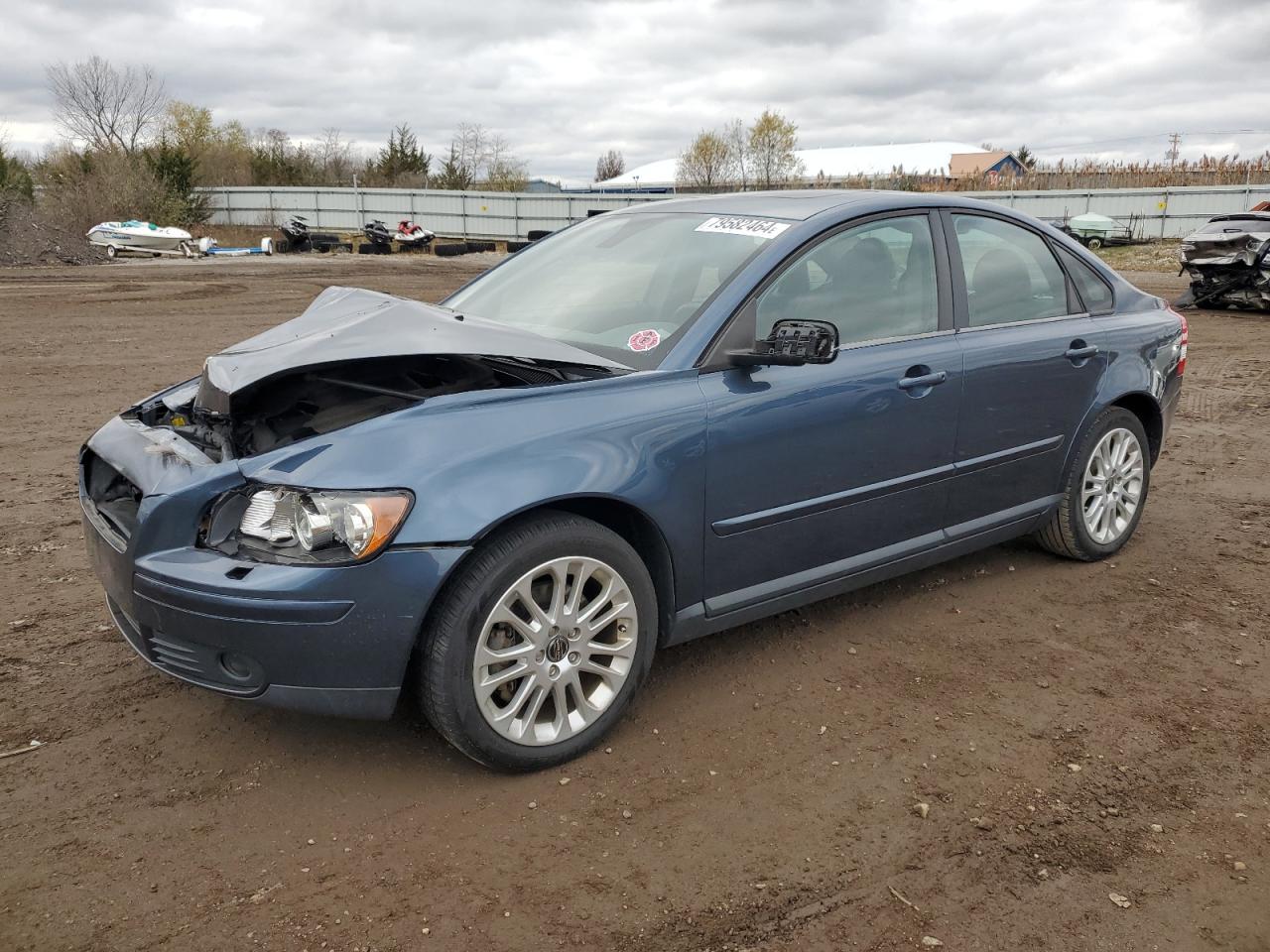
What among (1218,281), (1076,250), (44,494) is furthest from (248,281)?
(1076,250)

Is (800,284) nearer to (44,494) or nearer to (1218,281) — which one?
(44,494)

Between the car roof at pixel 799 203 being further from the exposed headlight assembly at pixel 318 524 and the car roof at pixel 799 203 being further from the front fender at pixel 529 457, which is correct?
the exposed headlight assembly at pixel 318 524

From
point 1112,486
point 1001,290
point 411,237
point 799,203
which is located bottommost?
point 1112,486

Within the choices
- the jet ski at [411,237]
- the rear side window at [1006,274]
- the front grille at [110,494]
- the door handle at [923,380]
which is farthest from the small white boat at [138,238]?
the door handle at [923,380]

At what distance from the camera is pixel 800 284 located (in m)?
3.64

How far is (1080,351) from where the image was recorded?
452cm

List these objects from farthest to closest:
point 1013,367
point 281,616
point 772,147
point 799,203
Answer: point 772,147, point 1013,367, point 799,203, point 281,616

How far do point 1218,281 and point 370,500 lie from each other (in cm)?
1738

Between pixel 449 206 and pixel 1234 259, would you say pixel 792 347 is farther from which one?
pixel 449 206

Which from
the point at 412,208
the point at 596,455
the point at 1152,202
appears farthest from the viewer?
the point at 412,208

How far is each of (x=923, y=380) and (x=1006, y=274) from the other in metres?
0.92

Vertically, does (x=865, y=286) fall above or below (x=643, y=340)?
above

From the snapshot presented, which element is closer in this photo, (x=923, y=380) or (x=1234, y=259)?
(x=923, y=380)

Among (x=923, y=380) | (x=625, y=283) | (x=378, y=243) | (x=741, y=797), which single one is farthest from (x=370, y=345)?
(x=378, y=243)
